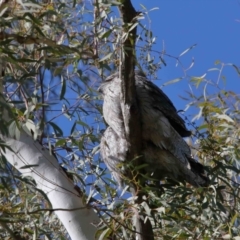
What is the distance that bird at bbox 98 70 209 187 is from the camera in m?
2.88

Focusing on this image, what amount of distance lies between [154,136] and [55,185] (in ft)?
1.71

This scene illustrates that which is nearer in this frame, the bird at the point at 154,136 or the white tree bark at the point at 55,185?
the white tree bark at the point at 55,185

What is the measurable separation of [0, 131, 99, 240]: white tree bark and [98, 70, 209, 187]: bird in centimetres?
27

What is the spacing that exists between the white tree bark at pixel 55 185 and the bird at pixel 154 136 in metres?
0.27

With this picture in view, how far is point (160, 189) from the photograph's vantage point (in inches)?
112

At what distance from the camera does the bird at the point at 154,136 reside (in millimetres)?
2877

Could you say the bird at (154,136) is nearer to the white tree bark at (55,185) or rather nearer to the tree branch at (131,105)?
the tree branch at (131,105)

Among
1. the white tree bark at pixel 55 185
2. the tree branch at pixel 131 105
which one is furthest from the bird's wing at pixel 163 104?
the white tree bark at pixel 55 185

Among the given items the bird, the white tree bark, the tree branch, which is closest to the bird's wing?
the bird

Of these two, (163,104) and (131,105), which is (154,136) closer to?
(163,104)

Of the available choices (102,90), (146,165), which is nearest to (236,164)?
(146,165)

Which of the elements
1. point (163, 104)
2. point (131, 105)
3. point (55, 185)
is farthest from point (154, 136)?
point (55, 185)

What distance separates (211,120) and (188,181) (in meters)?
0.29

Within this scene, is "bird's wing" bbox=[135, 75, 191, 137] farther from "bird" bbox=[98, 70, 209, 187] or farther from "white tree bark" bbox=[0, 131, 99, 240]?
"white tree bark" bbox=[0, 131, 99, 240]
